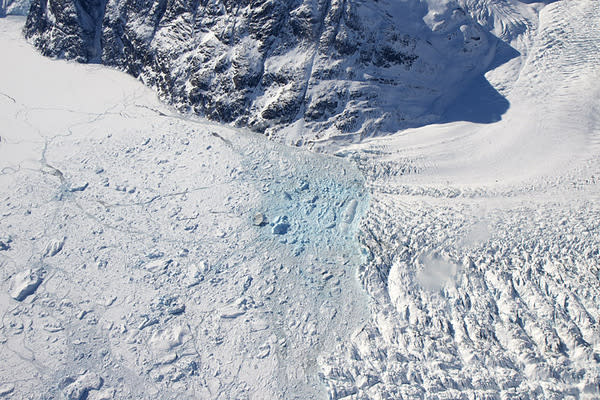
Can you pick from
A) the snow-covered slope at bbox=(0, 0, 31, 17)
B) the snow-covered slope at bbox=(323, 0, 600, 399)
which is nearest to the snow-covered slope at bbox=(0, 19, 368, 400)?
the snow-covered slope at bbox=(323, 0, 600, 399)

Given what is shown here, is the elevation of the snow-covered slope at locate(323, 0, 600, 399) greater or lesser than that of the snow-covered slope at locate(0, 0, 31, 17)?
greater

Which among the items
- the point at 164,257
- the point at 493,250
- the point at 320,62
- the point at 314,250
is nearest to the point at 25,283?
the point at 164,257

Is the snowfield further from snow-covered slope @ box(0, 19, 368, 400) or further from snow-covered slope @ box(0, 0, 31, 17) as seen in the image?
snow-covered slope @ box(0, 0, 31, 17)

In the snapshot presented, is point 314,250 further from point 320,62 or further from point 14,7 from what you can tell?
point 14,7

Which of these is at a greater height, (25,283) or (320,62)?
(320,62)

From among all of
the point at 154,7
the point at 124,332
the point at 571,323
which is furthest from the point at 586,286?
the point at 154,7

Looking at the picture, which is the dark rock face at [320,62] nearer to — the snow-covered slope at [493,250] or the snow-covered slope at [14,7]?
the snow-covered slope at [493,250]
